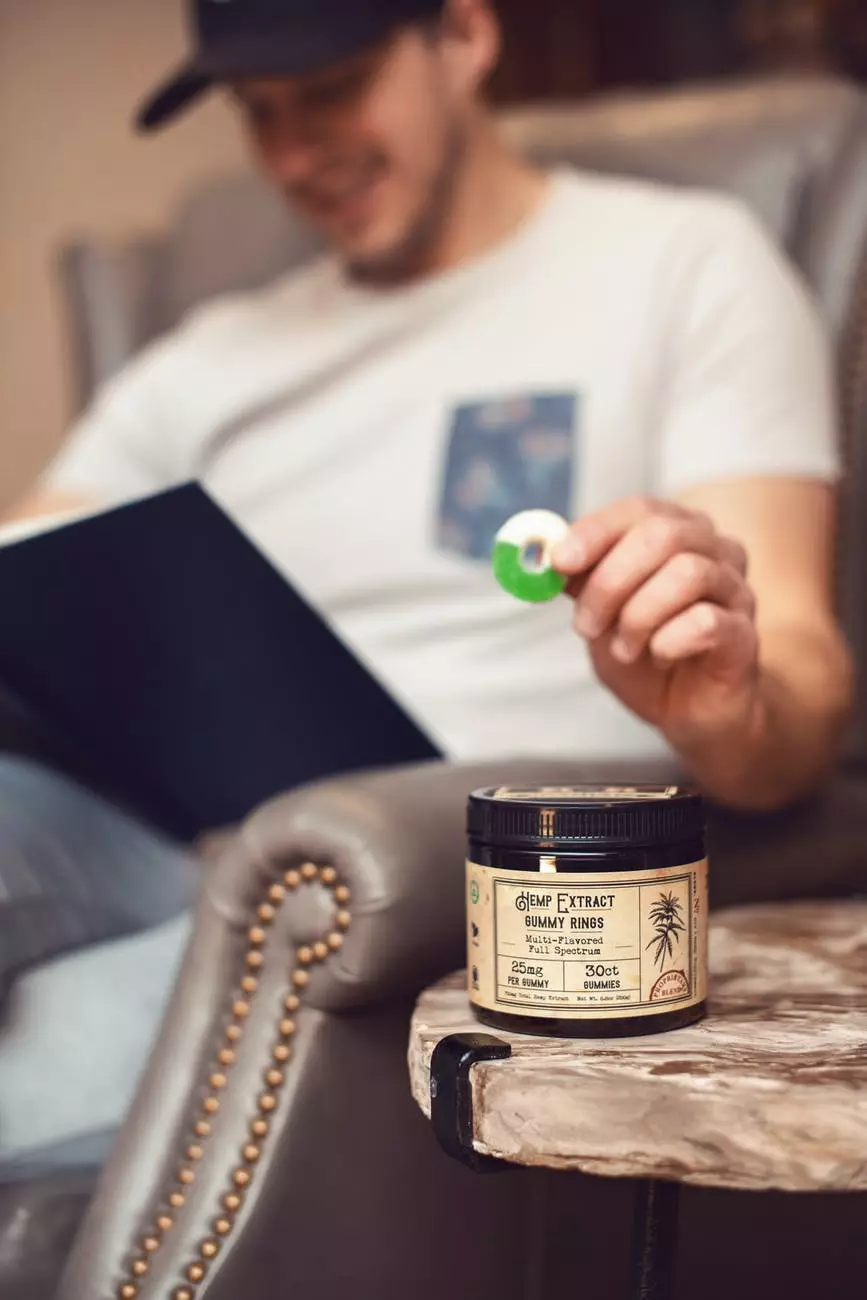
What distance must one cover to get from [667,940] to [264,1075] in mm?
207

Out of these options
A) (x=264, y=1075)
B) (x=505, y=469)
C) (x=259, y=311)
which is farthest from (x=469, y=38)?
(x=264, y=1075)

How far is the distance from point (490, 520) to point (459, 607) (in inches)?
2.6

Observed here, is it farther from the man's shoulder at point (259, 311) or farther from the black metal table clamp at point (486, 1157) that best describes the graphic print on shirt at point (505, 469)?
the black metal table clamp at point (486, 1157)

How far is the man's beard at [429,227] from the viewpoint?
3.67ft


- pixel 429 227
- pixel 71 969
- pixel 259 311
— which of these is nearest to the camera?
pixel 71 969

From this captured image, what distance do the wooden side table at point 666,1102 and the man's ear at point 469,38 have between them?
0.87 m

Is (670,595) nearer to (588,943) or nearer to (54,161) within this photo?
(588,943)

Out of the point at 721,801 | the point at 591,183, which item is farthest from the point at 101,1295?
the point at 591,183

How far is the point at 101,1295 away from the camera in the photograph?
1.94 ft

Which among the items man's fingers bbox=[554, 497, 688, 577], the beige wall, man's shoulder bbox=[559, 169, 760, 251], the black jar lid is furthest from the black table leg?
the beige wall

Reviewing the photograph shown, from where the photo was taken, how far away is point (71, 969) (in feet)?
2.37

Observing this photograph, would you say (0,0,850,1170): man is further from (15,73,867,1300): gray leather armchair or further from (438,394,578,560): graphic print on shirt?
(15,73,867,1300): gray leather armchair

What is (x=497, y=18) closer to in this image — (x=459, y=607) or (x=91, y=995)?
(x=459, y=607)

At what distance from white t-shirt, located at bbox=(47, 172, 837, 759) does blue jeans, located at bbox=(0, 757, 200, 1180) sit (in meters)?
0.26
